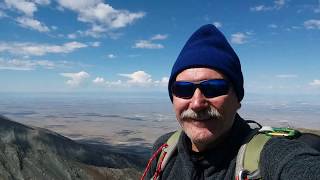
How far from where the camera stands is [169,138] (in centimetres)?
391

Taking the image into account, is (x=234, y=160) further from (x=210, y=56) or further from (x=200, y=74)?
(x=210, y=56)

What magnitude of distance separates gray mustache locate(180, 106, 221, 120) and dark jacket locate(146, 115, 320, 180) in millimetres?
261

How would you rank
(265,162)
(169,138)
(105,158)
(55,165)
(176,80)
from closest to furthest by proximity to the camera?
1. (265,162)
2. (176,80)
3. (169,138)
4. (55,165)
5. (105,158)

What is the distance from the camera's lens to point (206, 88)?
307cm

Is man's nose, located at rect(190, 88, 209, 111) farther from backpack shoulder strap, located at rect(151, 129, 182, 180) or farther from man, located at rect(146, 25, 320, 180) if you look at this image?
backpack shoulder strap, located at rect(151, 129, 182, 180)

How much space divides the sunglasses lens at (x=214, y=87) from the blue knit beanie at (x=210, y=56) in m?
0.11

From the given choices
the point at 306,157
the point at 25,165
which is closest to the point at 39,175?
the point at 25,165

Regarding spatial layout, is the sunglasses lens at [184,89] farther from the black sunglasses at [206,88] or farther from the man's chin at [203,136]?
the man's chin at [203,136]

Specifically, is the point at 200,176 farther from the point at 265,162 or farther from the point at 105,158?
the point at 105,158

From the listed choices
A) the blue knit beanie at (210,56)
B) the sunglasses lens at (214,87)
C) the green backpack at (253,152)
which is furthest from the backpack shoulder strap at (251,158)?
the blue knit beanie at (210,56)

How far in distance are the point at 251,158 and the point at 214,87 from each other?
71cm

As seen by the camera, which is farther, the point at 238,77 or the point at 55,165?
the point at 55,165

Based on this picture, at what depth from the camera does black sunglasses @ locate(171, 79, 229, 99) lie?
3053mm

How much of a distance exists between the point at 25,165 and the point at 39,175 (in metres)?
1.69
